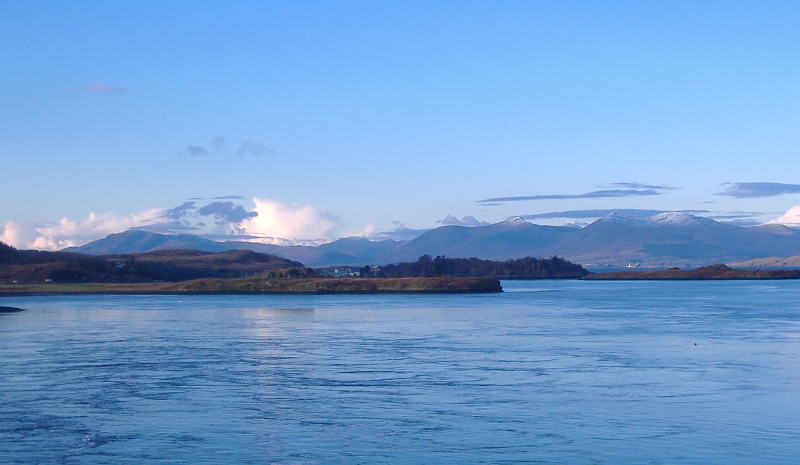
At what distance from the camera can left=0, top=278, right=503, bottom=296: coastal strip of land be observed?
3533 inches

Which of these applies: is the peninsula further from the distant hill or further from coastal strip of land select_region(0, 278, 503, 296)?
the distant hill

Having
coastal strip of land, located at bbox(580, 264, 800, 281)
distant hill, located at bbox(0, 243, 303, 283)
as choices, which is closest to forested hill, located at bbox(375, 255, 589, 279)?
coastal strip of land, located at bbox(580, 264, 800, 281)

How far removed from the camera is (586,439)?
1600cm

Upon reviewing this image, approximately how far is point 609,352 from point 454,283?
61.6 meters

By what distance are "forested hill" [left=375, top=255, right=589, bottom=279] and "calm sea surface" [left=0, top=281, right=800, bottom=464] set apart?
9891 cm

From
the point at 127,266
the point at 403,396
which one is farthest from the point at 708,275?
the point at 403,396

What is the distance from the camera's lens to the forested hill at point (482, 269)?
454 ft

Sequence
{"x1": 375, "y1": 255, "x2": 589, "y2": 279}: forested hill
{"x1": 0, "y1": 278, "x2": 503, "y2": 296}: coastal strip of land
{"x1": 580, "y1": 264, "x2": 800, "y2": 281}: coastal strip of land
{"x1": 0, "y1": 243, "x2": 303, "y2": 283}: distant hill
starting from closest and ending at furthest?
1. {"x1": 0, "y1": 278, "x2": 503, "y2": 296}: coastal strip of land
2. {"x1": 0, "y1": 243, "x2": 303, "y2": 283}: distant hill
3. {"x1": 375, "y1": 255, "x2": 589, "y2": 279}: forested hill
4. {"x1": 580, "y1": 264, "x2": 800, "y2": 281}: coastal strip of land

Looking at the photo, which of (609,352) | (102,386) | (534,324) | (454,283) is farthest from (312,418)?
(454,283)

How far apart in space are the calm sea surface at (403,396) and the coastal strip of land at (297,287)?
5101 cm

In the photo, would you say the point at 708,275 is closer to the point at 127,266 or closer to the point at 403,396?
the point at 127,266

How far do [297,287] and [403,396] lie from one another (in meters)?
71.4

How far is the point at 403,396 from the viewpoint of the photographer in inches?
796

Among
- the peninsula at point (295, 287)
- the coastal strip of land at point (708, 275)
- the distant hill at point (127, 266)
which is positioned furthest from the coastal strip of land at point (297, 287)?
the coastal strip of land at point (708, 275)
